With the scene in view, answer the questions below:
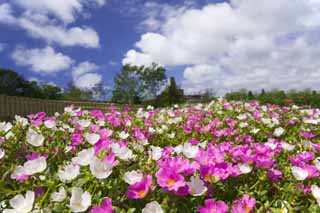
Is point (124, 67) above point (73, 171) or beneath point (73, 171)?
above

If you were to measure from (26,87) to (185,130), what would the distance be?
29.2 meters

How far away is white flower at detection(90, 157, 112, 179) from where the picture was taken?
98 centimetres

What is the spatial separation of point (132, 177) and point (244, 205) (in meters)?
0.33

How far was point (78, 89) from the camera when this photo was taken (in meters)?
29.4

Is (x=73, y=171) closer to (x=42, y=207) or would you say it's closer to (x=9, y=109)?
(x=42, y=207)

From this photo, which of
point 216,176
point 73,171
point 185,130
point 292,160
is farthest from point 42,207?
point 185,130

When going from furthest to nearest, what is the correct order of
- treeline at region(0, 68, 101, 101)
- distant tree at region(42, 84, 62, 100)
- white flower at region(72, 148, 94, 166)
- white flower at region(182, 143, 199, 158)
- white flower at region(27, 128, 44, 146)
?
distant tree at region(42, 84, 62, 100), treeline at region(0, 68, 101, 101), white flower at region(27, 128, 44, 146), white flower at region(182, 143, 199, 158), white flower at region(72, 148, 94, 166)

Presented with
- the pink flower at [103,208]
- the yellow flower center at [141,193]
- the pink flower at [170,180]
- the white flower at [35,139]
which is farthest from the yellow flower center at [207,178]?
the white flower at [35,139]

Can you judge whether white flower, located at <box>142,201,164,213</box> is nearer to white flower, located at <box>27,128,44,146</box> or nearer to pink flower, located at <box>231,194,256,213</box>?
pink flower, located at <box>231,194,256,213</box>

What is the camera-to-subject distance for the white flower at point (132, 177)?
968mm

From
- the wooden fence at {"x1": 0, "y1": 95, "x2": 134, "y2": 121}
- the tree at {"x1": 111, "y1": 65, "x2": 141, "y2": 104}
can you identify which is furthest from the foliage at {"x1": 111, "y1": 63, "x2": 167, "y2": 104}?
the wooden fence at {"x1": 0, "y1": 95, "x2": 134, "y2": 121}

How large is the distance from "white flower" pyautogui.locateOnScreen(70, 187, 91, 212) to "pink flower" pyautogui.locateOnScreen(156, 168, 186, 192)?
0.20 meters

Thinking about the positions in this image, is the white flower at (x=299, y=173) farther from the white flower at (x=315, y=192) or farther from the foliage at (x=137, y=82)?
the foliage at (x=137, y=82)

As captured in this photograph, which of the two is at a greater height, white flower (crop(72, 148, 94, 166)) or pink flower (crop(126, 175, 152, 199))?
white flower (crop(72, 148, 94, 166))
